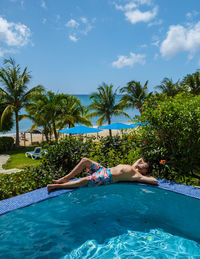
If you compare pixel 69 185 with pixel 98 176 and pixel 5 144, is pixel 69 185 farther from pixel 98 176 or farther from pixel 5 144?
pixel 5 144

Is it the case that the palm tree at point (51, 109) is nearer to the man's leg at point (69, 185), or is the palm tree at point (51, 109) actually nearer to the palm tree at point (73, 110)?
the palm tree at point (73, 110)

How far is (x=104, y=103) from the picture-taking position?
71.8 ft

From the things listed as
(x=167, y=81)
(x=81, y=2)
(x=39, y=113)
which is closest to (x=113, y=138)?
(x=81, y=2)

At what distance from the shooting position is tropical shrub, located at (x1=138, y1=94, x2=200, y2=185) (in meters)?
4.72

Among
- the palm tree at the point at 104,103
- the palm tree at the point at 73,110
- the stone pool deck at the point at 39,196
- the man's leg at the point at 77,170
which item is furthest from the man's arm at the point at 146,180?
the palm tree at the point at 104,103

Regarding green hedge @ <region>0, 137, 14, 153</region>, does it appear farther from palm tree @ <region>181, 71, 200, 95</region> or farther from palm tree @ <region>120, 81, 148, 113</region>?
palm tree @ <region>181, 71, 200, 95</region>

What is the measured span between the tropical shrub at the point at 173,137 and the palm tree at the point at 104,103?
16.6m

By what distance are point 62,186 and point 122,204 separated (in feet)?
4.42

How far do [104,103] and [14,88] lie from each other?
9192mm

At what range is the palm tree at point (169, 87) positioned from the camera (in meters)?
27.2

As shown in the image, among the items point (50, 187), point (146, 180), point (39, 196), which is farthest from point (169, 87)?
point (39, 196)

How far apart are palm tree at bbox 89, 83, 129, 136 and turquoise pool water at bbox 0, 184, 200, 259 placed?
17763 mm

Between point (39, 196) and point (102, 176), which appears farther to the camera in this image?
point (102, 176)

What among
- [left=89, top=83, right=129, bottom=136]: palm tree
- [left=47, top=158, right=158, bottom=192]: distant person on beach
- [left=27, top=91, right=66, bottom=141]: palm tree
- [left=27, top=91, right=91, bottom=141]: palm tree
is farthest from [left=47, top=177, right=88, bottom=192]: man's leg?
[left=89, top=83, right=129, bottom=136]: palm tree
